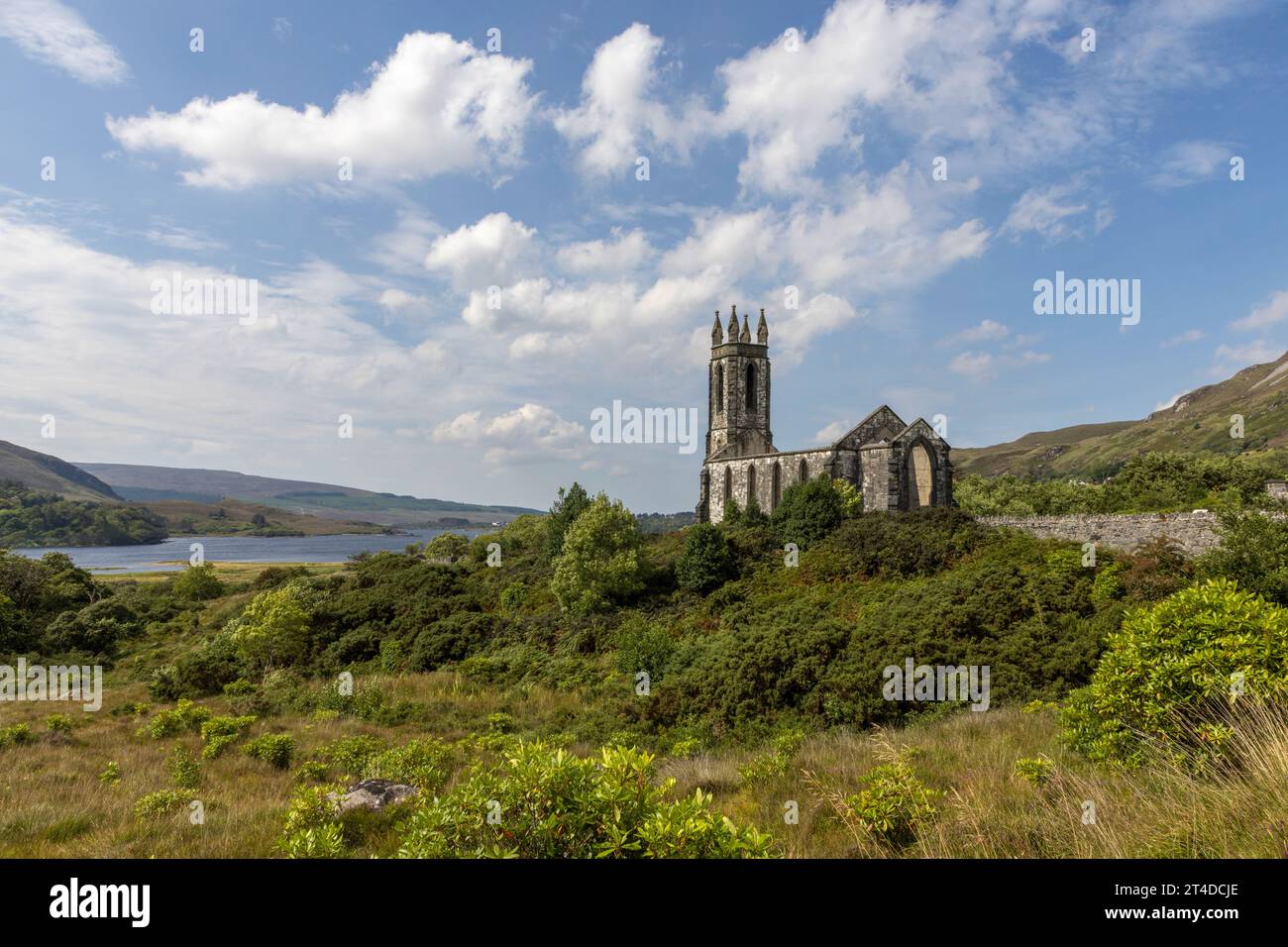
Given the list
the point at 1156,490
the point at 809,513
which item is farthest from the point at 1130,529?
the point at 809,513

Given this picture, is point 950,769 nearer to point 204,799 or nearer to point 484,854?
point 484,854

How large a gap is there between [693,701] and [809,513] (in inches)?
742

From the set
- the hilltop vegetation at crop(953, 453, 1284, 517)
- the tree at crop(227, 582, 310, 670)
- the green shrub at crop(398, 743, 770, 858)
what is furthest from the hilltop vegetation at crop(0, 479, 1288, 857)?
the hilltop vegetation at crop(953, 453, 1284, 517)

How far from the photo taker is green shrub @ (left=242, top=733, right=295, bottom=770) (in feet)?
41.6

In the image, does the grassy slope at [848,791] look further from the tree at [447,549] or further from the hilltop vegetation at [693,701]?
the tree at [447,549]

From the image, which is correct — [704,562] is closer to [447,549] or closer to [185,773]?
[185,773]

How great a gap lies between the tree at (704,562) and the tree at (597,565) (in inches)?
91.6

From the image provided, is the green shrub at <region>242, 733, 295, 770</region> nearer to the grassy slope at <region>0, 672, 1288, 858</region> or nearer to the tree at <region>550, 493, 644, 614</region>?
the grassy slope at <region>0, 672, 1288, 858</region>

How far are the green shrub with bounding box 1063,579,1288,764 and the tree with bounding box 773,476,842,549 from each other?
84.0 ft

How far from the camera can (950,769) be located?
860 centimetres

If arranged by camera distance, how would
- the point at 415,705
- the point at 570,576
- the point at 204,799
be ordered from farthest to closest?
the point at 570,576 → the point at 415,705 → the point at 204,799
